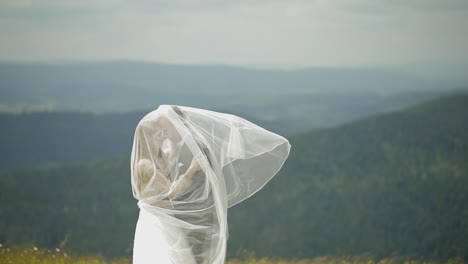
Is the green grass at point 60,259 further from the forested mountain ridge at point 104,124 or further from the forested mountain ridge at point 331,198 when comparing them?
the forested mountain ridge at point 104,124

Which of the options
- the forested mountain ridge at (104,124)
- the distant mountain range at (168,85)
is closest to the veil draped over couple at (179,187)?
the distant mountain range at (168,85)

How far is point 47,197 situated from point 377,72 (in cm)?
2044

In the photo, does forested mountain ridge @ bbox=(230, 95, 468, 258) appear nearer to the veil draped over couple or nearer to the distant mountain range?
the distant mountain range

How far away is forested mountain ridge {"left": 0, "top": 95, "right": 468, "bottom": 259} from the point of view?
31891 mm

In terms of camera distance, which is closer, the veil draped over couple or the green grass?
the veil draped over couple

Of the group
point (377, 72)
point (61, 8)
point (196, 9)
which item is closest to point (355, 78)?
point (377, 72)

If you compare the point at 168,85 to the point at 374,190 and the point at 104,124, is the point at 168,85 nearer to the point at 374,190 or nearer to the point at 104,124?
the point at 104,124

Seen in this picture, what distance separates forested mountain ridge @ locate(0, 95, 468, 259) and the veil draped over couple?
21.9 metres

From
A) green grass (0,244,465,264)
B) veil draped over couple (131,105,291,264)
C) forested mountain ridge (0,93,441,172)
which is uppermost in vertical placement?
veil draped over couple (131,105,291,264)

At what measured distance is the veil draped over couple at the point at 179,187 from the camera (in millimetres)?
6418

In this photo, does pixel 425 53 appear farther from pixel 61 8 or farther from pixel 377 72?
pixel 61 8

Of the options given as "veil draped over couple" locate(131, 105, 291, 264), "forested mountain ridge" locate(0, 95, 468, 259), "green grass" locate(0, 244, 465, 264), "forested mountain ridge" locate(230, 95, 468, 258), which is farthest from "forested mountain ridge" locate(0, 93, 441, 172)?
"veil draped over couple" locate(131, 105, 291, 264)

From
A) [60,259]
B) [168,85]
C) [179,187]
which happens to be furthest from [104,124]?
[179,187]

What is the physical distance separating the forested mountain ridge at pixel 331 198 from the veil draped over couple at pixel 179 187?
2191 centimetres
